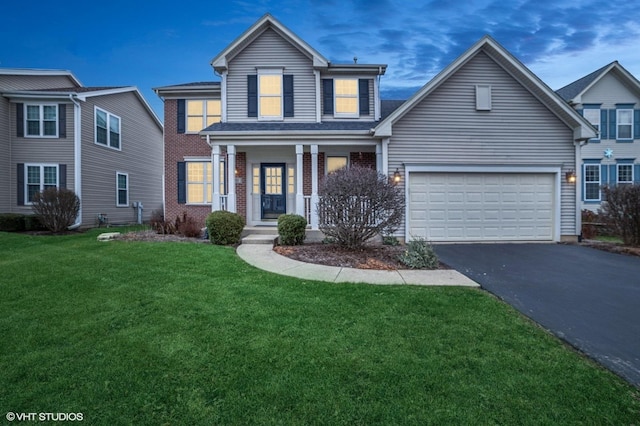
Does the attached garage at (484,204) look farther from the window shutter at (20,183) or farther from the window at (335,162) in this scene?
the window shutter at (20,183)

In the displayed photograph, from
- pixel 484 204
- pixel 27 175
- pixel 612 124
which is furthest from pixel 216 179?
pixel 612 124

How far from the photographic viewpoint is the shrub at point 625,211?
8.79 m

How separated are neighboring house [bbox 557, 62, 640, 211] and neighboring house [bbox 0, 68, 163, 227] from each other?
79.5ft

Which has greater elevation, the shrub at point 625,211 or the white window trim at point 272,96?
the white window trim at point 272,96

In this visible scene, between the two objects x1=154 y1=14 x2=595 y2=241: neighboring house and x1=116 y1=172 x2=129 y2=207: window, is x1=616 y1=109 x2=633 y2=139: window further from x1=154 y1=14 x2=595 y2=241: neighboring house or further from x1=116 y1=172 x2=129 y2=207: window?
x1=116 y1=172 x2=129 y2=207: window

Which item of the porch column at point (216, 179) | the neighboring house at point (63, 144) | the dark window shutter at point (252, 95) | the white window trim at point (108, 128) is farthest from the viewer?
the white window trim at point (108, 128)

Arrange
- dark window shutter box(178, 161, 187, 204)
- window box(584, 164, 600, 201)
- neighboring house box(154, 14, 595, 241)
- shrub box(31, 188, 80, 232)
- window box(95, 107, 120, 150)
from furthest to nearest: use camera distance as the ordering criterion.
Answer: window box(584, 164, 600, 201) < window box(95, 107, 120, 150) < dark window shutter box(178, 161, 187, 204) < shrub box(31, 188, 80, 232) < neighboring house box(154, 14, 595, 241)

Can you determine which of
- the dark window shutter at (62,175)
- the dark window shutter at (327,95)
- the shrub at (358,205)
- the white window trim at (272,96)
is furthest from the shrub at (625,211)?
the dark window shutter at (62,175)

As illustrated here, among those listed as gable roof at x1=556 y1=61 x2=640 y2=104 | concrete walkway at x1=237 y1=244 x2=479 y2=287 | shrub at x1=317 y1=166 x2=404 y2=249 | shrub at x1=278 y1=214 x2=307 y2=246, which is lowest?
concrete walkway at x1=237 y1=244 x2=479 y2=287

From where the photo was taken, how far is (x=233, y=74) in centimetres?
1179

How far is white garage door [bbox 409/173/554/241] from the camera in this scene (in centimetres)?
1003

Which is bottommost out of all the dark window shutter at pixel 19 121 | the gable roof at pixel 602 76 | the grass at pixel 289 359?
the grass at pixel 289 359

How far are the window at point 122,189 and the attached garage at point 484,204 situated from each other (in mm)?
15008

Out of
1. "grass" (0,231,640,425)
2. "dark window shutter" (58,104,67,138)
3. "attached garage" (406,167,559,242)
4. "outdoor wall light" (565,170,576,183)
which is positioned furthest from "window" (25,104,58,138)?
"outdoor wall light" (565,170,576,183)
